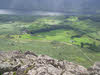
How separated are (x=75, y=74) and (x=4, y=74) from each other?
2416cm

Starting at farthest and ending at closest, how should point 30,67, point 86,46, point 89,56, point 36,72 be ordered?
point 86,46
point 89,56
point 30,67
point 36,72

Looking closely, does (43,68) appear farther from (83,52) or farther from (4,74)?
(83,52)

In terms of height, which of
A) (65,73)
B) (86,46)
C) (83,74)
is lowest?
(86,46)

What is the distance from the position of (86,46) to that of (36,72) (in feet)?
493

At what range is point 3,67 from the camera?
47.1m

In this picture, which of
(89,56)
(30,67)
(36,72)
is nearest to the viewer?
(36,72)

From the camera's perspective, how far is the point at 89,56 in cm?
14425

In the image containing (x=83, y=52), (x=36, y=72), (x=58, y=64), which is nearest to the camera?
(x=36, y=72)

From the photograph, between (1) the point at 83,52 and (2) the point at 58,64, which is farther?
(1) the point at 83,52

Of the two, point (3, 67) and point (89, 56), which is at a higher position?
point (3, 67)

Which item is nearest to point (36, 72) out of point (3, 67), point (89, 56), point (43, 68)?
point (43, 68)

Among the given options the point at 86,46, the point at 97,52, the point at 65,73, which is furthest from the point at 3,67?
the point at 86,46

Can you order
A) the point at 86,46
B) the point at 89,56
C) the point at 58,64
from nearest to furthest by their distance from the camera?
the point at 58,64, the point at 89,56, the point at 86,46

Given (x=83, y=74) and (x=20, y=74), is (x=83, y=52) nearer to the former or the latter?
(x=83, y=74)
